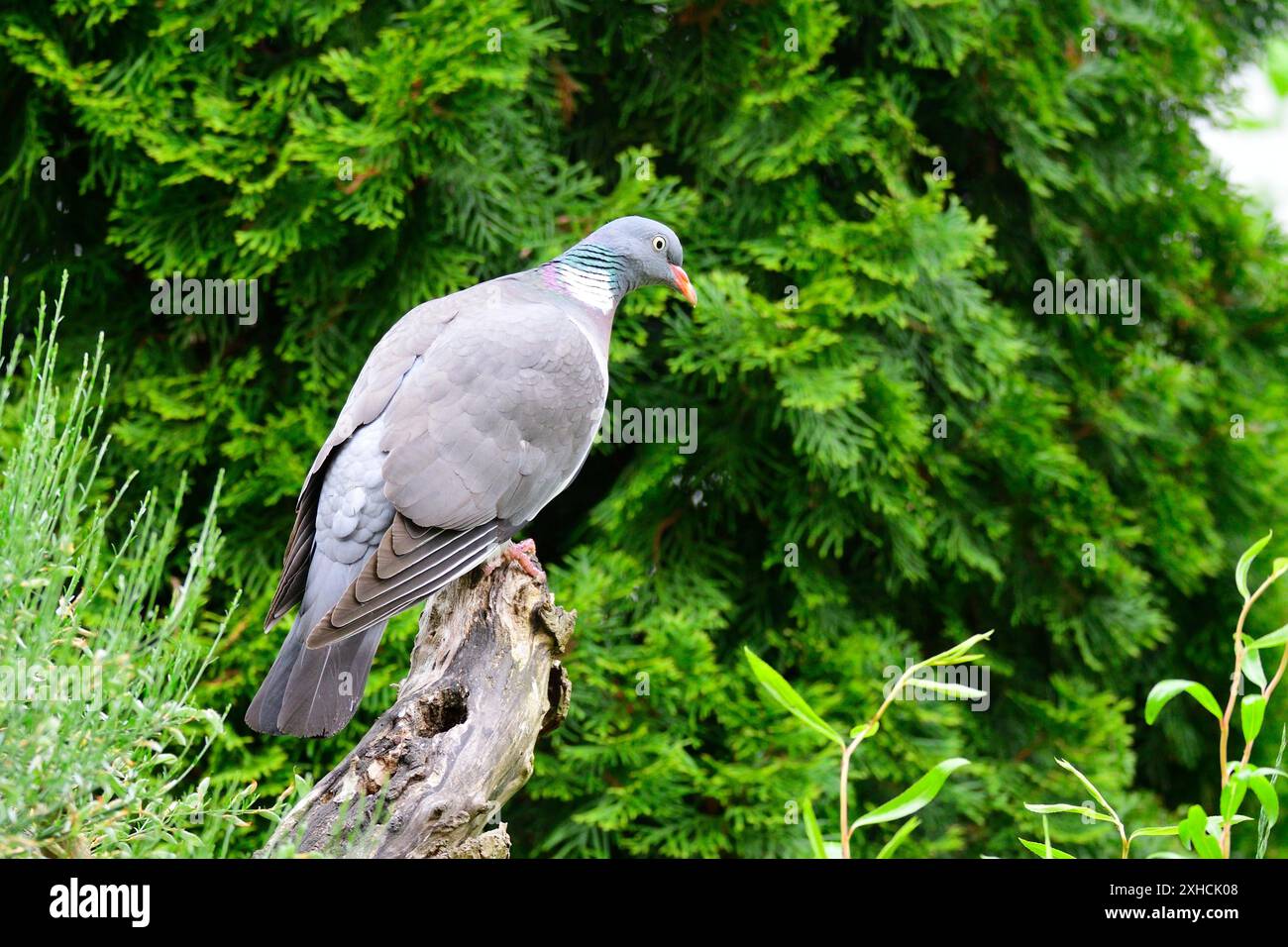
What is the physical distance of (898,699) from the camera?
3.69 metres

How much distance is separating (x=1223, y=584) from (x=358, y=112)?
348 centimetres

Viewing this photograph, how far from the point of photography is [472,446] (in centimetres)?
252

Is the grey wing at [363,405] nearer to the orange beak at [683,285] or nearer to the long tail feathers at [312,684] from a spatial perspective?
the long tail feathers at [312,684]

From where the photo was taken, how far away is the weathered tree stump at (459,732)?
2.00 metres

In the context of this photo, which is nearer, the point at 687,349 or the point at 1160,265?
the point at 687,349

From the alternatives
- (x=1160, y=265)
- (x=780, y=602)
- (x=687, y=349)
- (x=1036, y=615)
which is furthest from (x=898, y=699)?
(x=1160, y=265)

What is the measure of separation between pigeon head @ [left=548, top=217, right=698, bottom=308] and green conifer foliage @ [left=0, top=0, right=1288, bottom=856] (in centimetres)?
48

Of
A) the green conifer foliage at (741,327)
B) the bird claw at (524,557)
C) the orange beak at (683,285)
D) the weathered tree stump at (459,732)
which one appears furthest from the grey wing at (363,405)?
the green conifer foliage at (741,327)

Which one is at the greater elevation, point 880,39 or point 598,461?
point 880,39

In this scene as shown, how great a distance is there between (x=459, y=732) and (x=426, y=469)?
0.54 meters

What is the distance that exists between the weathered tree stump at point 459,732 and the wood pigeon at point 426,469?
0.11 meters

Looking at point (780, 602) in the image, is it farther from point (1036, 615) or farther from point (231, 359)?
point (231, 359)

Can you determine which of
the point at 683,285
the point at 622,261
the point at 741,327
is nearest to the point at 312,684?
the point at 622,261

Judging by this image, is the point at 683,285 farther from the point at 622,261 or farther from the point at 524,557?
the point at 524,557
